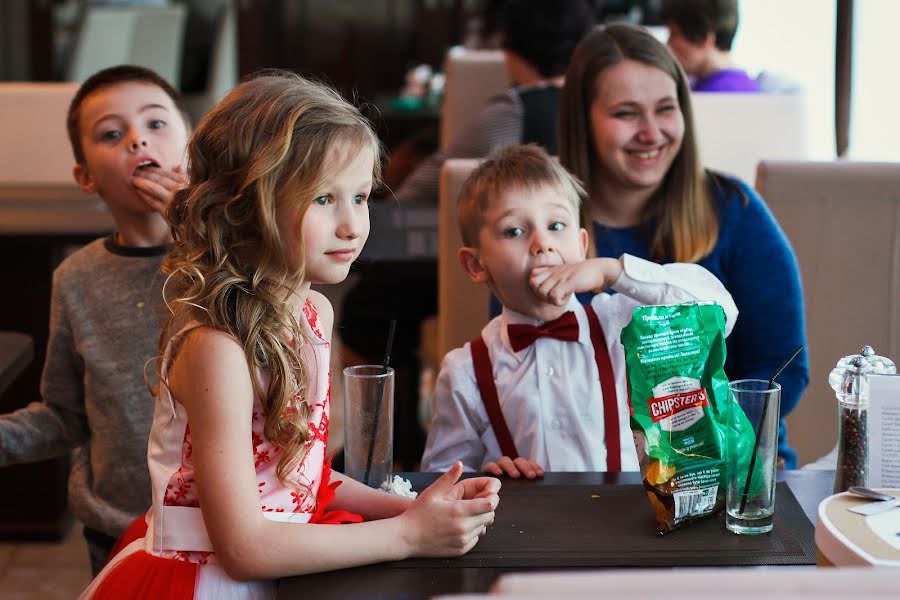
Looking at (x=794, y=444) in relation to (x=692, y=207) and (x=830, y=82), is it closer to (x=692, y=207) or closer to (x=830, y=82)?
(x=692, y=207)

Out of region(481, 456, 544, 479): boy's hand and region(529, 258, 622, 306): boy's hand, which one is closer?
region(481, 456, 544, 479): boy's hand

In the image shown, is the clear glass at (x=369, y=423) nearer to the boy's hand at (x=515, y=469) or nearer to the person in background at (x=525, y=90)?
the boy's hand at (x=515, y=469)

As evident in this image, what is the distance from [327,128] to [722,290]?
0.75 m

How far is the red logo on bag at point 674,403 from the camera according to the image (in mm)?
1179

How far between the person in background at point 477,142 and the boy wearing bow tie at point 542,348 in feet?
4.55

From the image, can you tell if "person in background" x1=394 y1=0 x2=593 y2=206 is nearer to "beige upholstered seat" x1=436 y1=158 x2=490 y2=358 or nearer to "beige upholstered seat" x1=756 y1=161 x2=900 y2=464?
"beige upholstered seat" x1=436 y1=158 x2=490 y2=358

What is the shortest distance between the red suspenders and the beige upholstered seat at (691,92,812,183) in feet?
5.04

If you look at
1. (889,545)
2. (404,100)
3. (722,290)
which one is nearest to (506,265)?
(722,290)

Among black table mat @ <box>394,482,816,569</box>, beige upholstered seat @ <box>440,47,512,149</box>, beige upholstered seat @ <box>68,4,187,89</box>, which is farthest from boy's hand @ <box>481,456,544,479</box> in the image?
beige upholstered seat @ <box>68,4,187,89</box>

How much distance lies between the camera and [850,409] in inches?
48.6

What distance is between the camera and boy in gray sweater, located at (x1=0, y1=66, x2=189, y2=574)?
1.73 meters

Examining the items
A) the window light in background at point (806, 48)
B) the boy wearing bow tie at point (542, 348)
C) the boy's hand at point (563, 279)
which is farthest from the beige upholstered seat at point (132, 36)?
the boy's hand at point (563, 279)

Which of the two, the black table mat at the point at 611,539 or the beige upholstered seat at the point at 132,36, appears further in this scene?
the beige upholstered seat at the point at 132,36

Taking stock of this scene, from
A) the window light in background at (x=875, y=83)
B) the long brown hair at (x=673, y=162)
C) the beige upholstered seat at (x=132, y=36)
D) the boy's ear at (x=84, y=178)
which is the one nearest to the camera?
the boy's ear at (x=84, y=178)
